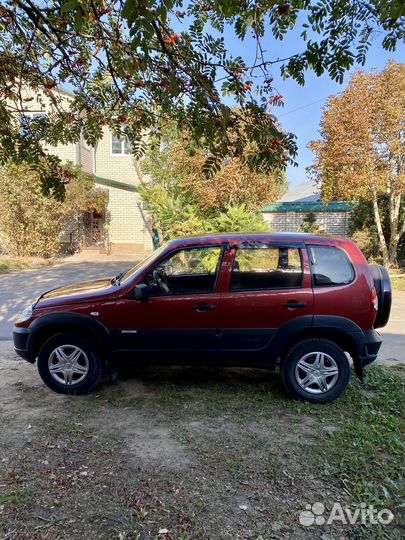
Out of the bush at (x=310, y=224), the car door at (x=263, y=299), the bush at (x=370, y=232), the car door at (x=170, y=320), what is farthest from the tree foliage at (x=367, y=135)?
the car door at (x=170, y=320)

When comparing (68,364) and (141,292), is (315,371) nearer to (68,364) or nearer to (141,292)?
(141,292)

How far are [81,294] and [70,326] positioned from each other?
0.38m

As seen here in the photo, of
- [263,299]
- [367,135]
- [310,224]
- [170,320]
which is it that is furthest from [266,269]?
[310,224]

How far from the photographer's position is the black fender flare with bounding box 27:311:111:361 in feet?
13.5

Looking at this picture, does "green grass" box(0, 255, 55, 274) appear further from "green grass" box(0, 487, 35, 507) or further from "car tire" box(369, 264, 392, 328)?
"car tire" box(369, 264, 392, 328)

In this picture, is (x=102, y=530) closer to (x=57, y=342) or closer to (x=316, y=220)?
(x=57, y=342)

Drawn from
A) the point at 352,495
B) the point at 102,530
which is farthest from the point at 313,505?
the point at 102,530

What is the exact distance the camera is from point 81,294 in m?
4.34

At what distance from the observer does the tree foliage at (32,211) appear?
48.9ft

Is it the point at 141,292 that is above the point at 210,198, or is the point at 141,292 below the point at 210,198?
below

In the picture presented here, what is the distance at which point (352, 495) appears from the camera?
8.71ft

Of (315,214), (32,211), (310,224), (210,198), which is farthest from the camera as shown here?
(32,211)

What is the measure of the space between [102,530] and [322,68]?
3509 mm

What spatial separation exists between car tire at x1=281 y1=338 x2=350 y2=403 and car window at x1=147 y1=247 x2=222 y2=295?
111 centimetres
